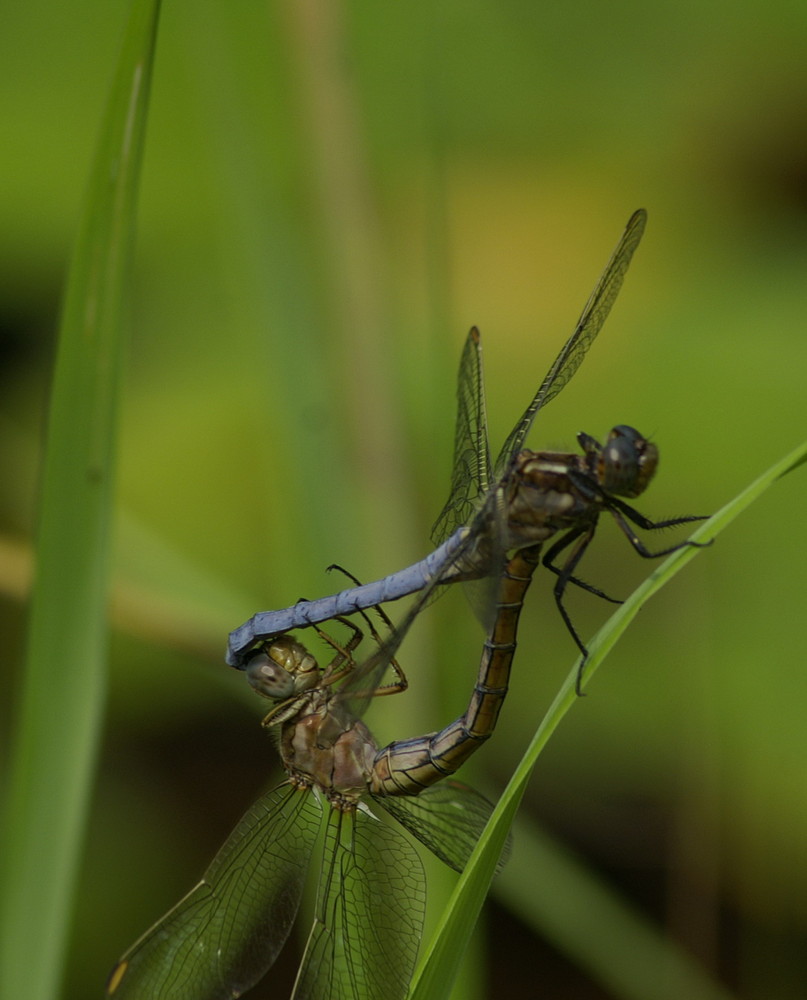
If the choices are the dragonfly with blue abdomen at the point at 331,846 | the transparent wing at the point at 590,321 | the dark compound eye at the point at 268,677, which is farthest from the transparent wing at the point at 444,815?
the transparent wing at the point at 590,321

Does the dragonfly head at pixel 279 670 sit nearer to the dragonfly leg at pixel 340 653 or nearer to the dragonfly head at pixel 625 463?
the dragonfly leg at pixel 340 653

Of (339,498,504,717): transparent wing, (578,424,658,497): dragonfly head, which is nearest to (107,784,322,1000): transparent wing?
(339,498,504,717): transparent wing

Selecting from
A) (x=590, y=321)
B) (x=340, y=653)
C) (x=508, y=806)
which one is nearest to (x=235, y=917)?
(x=340, y=653)

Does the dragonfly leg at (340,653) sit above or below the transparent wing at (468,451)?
below

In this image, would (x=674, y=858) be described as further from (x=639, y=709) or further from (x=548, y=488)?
(x=548, y=488)

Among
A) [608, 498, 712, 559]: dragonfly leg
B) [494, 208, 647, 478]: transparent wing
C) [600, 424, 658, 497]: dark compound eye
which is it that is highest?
[494, 208, 647, 478]: transparent wing

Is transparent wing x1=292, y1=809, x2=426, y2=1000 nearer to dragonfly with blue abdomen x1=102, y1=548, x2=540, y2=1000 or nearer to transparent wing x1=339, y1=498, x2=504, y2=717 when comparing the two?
dragonfly with blue abdomen x1=102, y1=548, x2=540, y2=1000
